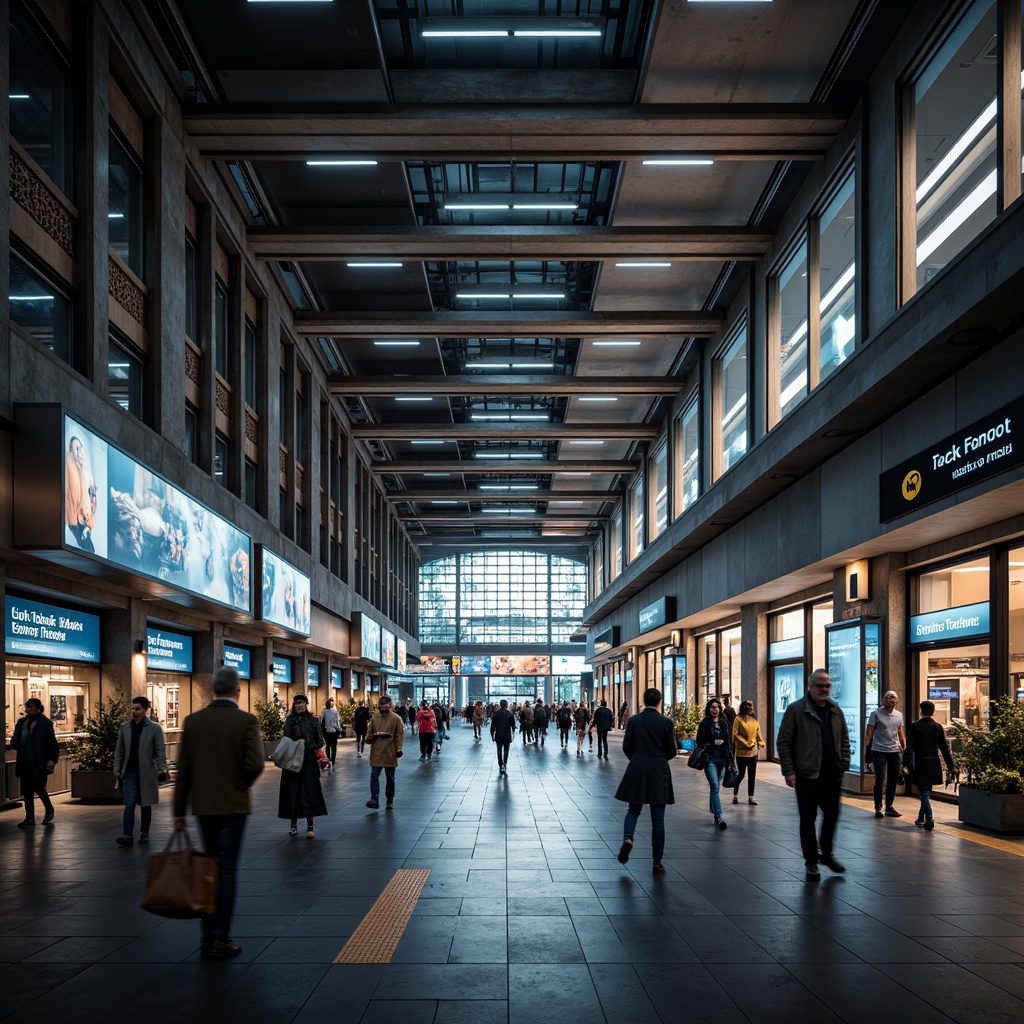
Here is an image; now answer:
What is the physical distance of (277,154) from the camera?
17.0 m

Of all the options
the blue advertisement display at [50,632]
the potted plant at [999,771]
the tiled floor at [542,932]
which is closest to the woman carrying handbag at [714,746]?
the tiled floor at [542,932]

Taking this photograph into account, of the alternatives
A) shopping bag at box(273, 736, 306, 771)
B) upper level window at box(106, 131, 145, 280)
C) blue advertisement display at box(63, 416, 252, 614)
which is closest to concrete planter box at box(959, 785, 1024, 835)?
shopping bag at box(273, 736, 306, 771)

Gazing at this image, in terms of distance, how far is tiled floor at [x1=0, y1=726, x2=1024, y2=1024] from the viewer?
5.49 metres

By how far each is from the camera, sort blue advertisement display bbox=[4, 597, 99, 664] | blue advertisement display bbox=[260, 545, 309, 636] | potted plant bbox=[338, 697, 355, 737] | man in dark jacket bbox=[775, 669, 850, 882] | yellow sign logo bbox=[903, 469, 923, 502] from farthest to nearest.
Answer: potted plant bbox=[338, 697, 355, 737]
blue advertisement display bbox=[260, 545, 309, 636]
blue advertisement display bbox=[4, 597, 99, 664]
yellow sign logo bbox=[903, 469, 923, 502]
man in dark jacket bbox=[775, 669, 850, 882]

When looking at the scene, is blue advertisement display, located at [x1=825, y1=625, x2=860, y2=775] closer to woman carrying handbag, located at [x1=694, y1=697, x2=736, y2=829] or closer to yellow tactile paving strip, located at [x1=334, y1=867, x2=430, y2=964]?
woman carrying handbag, located at [x1=694, y1=697, x2=736, y2=829]

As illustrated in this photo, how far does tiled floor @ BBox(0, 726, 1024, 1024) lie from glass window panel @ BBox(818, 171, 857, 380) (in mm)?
6840

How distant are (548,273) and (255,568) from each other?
879 cm

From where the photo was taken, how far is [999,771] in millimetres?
12156

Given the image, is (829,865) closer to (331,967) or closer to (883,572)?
(331,967)

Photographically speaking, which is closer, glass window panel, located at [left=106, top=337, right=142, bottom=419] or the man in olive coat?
the man in olive coat

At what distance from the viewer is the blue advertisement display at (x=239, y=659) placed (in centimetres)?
2463

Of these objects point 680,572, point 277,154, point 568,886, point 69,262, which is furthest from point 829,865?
point 680,572

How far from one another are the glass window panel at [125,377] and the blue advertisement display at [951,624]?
465 inches

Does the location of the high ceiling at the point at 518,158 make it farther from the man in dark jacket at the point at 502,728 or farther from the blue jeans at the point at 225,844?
the blue jeans at the point at 225,844
